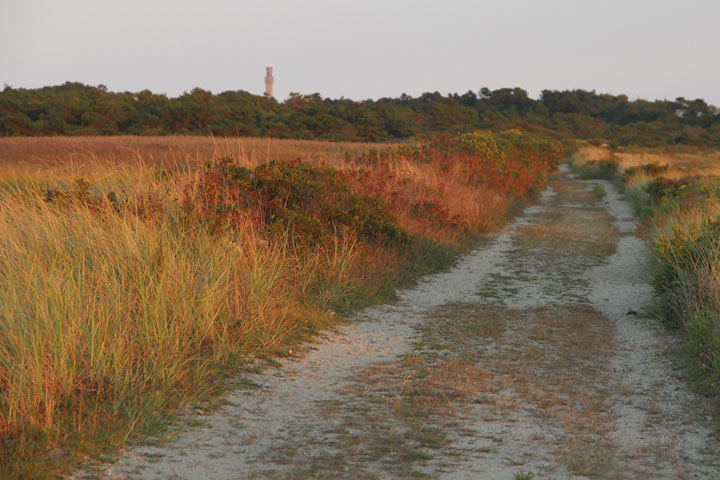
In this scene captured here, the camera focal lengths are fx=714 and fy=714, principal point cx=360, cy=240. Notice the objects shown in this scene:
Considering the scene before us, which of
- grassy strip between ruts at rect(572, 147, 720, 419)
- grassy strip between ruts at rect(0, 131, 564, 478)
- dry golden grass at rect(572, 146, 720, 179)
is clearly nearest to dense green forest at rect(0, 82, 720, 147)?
dry golden grass at rect(572, 146, 720, 179)

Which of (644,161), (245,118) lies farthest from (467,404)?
(245,118)

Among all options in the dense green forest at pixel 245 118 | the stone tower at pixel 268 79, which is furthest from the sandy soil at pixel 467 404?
the stone tower at pixel 268 79

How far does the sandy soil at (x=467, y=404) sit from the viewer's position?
4012 millimetres

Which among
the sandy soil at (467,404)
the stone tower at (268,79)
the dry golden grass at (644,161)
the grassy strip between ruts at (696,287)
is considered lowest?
the sandy soil at (467,404)

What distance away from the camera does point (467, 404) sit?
16.7 ft

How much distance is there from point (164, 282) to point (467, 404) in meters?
2.71

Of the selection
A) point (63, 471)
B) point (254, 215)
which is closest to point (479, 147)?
point (254, 215)

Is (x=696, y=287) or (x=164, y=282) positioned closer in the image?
(x=164, y=282)

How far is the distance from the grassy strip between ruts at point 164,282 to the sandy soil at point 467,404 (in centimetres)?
36

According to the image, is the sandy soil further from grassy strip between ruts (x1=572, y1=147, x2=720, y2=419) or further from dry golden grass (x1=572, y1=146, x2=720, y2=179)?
dry golden grass (x1=572, y1=146, x2=720, y2=179)

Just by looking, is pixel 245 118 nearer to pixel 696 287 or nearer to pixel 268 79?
pixel 268 79

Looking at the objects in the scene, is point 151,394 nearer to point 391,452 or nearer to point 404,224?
point 391,452

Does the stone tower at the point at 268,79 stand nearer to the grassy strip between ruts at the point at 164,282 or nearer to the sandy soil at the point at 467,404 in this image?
the grassy strip between ruts at the point at 164,282

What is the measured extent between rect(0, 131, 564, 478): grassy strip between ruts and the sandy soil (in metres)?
0.36
